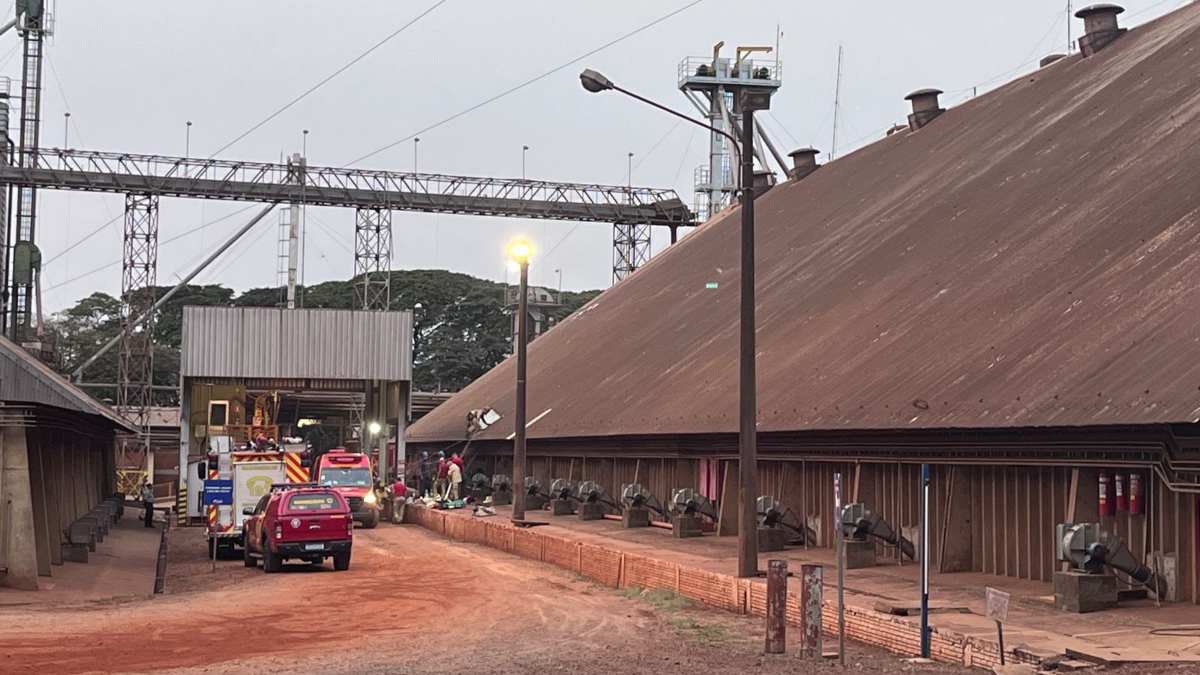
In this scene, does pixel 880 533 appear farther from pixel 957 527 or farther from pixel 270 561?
pixel 270 561


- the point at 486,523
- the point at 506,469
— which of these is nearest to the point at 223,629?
the point at 486,523

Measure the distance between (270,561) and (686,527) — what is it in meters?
9.50

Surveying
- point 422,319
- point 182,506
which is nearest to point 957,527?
point 182,506

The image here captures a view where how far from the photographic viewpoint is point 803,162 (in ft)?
192

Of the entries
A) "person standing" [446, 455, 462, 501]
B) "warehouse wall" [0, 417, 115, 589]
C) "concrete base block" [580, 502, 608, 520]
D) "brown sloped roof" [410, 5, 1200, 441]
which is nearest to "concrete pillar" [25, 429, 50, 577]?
"warehouse wall" [0, 417, 115, 589]

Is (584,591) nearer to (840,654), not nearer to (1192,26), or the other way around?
(840,654)

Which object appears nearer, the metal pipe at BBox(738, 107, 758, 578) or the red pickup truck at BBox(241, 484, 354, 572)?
the metal pipe at BBox(738, 107, 758, 578)

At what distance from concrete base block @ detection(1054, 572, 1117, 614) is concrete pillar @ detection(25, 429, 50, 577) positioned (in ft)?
63.1

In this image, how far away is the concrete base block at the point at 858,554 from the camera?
24.9 m

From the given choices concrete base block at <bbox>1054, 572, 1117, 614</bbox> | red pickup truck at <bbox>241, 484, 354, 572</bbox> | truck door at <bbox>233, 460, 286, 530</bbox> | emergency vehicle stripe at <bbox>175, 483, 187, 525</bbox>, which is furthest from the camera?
emergency vehicle stripe at <bbox>175, 483, 187, 525</bbox>

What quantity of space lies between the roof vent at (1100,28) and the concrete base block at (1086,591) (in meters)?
24.7

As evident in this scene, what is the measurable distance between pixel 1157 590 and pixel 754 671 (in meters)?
5.92

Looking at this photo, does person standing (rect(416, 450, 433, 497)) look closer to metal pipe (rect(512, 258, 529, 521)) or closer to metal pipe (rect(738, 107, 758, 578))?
metal pipe (rect(512, 258, 529, 521))

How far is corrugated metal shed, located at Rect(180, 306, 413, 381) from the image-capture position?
55.9 meters
